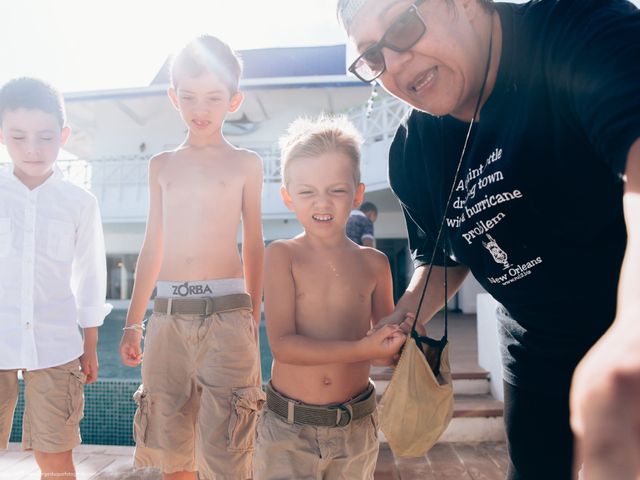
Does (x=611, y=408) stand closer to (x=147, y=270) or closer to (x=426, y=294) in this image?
(x=426, y=294)

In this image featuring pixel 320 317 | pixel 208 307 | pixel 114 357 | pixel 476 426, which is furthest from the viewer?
pixel 114 357

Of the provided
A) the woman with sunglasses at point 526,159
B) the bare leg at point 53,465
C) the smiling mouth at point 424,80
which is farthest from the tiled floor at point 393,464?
the smiling mouth at point 424,80

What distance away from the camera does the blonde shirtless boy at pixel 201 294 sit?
6.02ft

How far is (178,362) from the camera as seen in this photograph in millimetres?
1903

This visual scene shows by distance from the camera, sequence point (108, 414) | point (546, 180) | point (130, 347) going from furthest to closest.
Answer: point (108, 414), point (130, 347), point (546, 180)

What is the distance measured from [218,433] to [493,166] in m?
1.39

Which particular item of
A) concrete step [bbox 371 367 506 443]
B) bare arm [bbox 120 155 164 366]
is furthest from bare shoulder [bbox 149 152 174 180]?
concrete step [bbox 371 367 506 443]

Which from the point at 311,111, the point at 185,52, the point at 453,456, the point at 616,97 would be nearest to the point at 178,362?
the point at 185,52

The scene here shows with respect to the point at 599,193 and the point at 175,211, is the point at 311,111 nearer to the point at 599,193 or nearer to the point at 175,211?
the point at 175,211

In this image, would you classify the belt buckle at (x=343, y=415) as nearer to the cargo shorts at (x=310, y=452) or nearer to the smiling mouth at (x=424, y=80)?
the cargo shorts at (x=310, y=452)

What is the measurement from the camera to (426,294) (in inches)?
60.2

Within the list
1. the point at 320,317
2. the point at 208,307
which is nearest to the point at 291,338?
the point at 320,317

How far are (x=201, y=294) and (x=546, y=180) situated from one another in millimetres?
1381

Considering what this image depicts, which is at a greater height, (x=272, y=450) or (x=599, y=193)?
(x=599, y=193)
